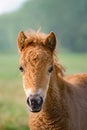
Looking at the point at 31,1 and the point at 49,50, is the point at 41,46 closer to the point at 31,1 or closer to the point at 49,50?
the point at 49,50

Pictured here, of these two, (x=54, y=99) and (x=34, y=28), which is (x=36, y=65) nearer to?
(x=54, y=99)

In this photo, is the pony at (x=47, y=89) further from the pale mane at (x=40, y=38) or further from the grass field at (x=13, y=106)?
the grass field at (x=13, y=106)

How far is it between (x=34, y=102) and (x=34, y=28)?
1024 inches

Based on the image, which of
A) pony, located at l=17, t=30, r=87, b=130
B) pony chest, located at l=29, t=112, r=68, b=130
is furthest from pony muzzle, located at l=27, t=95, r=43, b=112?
pony chest, located at l=29, t=112, r=68, b=130

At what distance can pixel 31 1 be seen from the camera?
56.9 m

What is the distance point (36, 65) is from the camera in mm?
7250

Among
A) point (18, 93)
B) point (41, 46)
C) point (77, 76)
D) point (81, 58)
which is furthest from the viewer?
point (81, 58)

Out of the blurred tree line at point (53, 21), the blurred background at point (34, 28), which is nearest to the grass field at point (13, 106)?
the blurred background at point (34, 28)

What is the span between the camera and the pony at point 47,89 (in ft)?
23.5

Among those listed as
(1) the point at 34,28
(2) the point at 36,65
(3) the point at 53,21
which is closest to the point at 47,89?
(2) the point at 36,65

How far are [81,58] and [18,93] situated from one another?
64.2 feet

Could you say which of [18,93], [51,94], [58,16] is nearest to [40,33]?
[51,94]

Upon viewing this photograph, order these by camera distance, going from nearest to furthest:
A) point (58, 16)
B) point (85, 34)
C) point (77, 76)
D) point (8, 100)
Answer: point (77, 76)
point (8, 100)
point (85, 34)
point (58, 16)

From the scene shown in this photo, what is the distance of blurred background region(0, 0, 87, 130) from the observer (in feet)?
55.1
